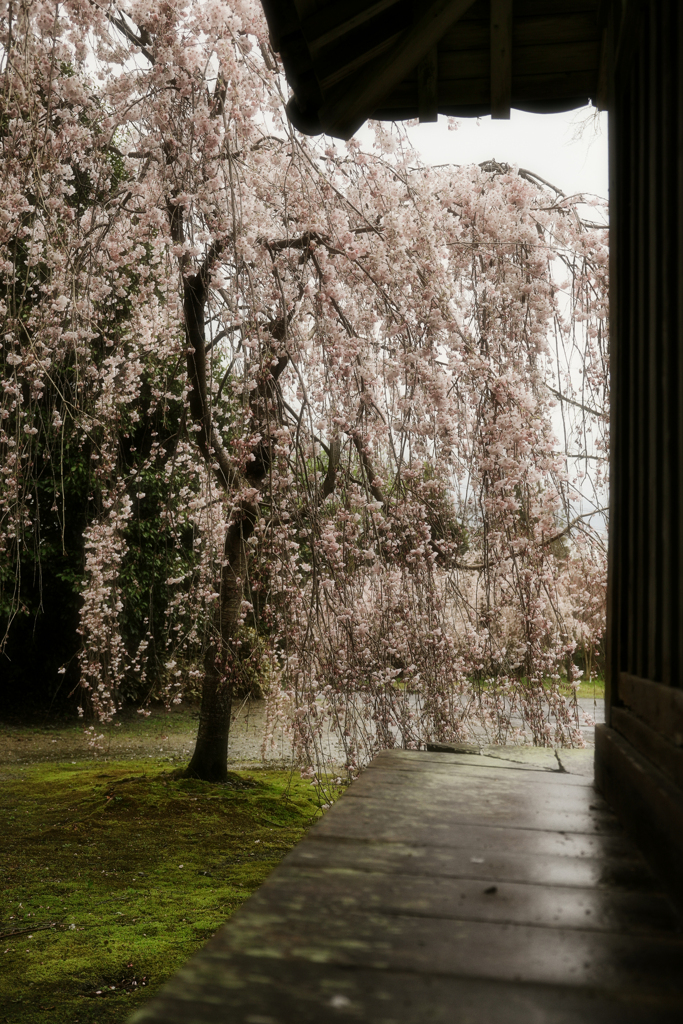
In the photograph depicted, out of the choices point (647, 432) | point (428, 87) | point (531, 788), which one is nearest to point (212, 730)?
point (531, 788)

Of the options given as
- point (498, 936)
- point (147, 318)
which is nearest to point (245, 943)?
point (498, 936)

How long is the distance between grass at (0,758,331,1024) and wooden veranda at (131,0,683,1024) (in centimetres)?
236

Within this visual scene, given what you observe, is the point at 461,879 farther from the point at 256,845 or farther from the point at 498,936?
the point at 256,845

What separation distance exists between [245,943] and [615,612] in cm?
113

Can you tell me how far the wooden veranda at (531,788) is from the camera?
731 millimetres

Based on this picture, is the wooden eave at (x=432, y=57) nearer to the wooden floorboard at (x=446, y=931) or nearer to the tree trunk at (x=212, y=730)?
the wooden floorboard at (x=446, y=931)

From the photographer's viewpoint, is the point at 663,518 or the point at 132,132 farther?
the point at 132,132

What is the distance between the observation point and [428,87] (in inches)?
84.0

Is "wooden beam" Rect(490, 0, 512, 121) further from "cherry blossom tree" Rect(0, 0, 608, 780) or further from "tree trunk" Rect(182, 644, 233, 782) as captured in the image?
"tree trunk" Rect(182, 644, 233, 782)

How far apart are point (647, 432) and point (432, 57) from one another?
1228 mm

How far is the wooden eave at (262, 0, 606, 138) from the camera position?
1921mm

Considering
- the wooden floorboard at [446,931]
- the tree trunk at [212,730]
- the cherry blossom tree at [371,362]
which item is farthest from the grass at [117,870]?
the wooden floorboard at [446,931]

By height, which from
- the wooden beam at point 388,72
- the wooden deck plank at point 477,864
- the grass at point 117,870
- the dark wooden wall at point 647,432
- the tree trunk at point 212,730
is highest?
the wooden beam at point 388,72

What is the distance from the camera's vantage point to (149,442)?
9961 mm
